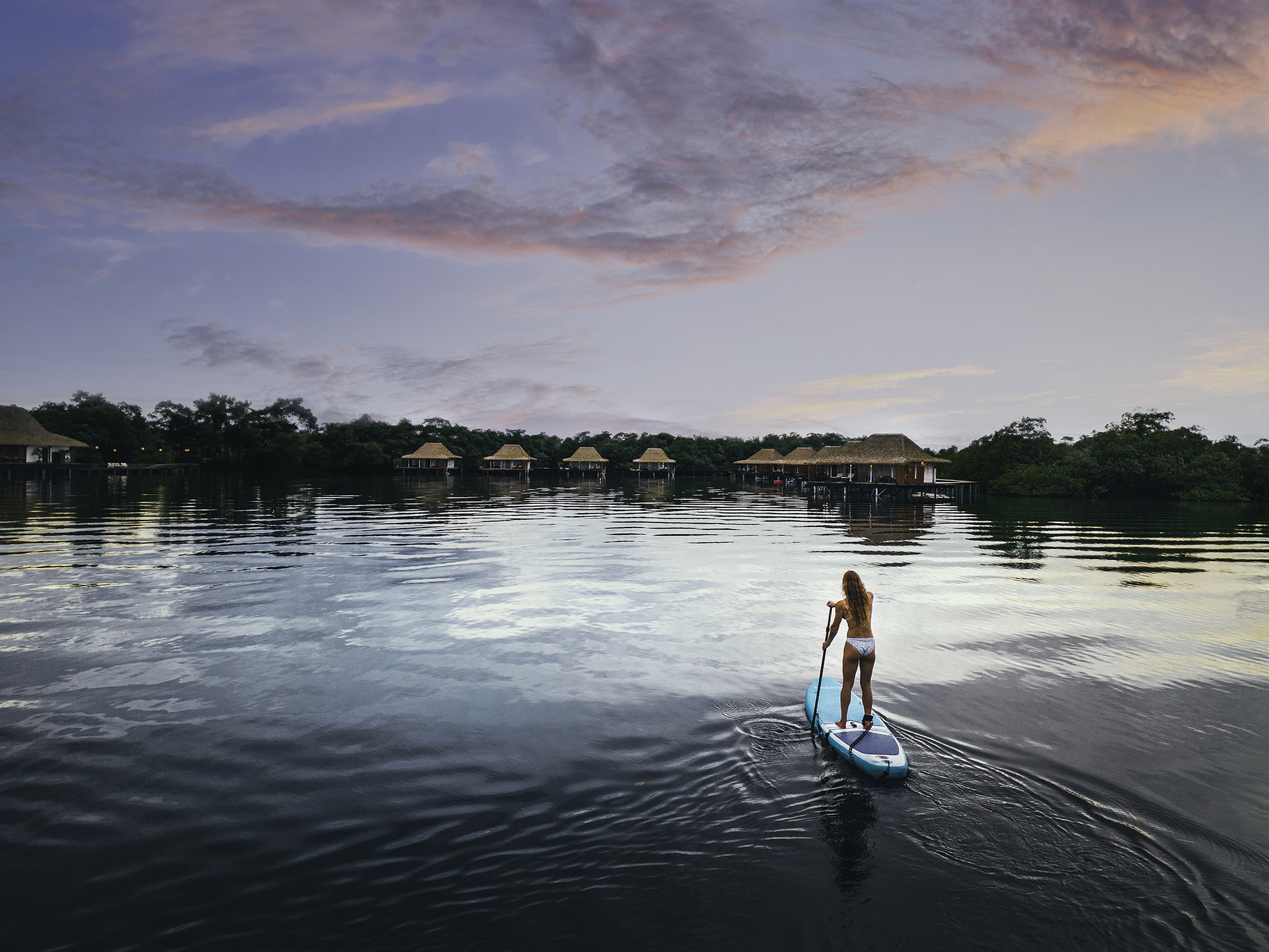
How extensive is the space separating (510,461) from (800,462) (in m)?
53.7

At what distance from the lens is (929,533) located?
34906mm

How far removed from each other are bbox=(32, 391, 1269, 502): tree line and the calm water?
6310cm

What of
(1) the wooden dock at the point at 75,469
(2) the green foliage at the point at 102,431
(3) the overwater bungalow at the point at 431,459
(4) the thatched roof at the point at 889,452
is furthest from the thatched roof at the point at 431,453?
(4) the thatched roof at the point at 889,452

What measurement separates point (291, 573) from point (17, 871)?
49.1 feet

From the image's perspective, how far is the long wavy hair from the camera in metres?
7.96

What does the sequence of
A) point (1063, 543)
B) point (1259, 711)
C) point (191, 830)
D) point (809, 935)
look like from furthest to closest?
point (1063, 543)
point (1259, 711)
point (191, 830)
point (809, 935)

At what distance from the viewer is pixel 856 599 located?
802cm

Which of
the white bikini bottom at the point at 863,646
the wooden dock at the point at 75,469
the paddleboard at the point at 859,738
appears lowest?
the paddleboard at the point at 859,738

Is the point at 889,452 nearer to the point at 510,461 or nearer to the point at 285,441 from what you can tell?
the point at 510,461

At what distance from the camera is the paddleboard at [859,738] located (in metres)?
7.28

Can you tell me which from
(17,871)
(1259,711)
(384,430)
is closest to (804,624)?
(1259,711)

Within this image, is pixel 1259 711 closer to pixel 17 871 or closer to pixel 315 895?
pixel 315 895

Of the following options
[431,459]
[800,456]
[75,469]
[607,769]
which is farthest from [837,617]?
[75,469]

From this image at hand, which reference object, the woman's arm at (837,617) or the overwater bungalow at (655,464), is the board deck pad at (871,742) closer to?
the woman's arm at (837,617)
